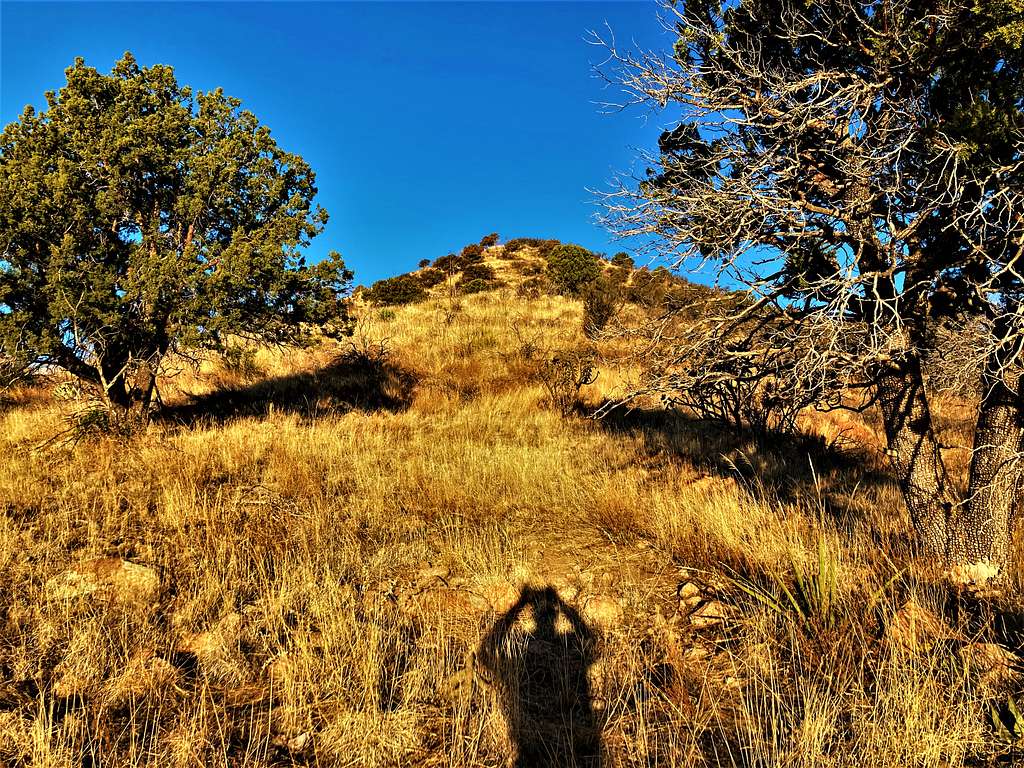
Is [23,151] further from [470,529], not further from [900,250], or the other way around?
[900,250]

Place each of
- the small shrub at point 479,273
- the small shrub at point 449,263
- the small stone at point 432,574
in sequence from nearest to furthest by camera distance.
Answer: the small stone at point 432,574
the small shrub at point 479,273
the small shrub at point 449,263

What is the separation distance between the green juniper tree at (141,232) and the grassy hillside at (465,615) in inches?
58.7

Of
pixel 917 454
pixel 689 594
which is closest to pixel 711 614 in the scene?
pixel 689 594

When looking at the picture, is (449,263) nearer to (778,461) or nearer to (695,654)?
(778,461)

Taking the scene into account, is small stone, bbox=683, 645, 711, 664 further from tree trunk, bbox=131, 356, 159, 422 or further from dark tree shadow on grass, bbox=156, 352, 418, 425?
tree trunk, bbox=131, 356, 159, 422

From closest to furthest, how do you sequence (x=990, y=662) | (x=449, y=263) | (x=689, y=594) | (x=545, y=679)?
(x=990, y=662), (x=545, y=679), (x=689, y=594), (x=449, y=263)

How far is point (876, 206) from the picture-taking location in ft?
13.2

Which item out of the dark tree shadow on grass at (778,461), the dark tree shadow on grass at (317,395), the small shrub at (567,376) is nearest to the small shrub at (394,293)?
the dark tree shadow on grass at (317,395)

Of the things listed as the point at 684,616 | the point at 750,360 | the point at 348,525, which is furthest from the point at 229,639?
the point at 750,360

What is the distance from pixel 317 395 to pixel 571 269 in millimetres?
18439

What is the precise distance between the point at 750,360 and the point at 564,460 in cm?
351

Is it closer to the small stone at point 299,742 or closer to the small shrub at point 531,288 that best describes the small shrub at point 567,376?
the small stone at point 299,742

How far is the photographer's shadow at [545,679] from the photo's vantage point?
2.69 meters

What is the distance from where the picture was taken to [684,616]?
154 inches
